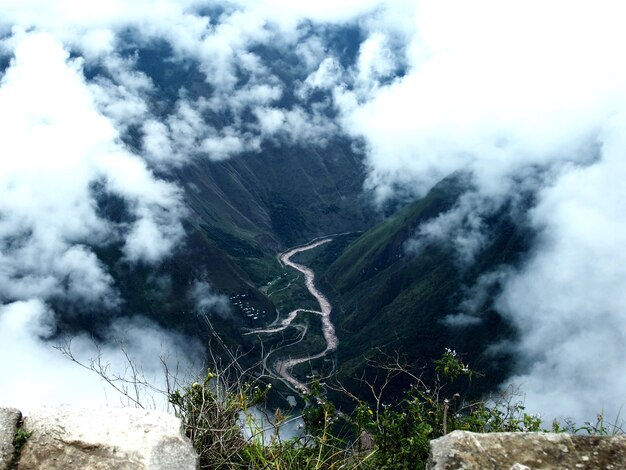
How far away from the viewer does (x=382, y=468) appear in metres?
12.3

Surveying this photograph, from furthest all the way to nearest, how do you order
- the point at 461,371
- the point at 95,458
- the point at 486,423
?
1. the point at 461,371
2. the point at 486,423
3. the point at 95,458

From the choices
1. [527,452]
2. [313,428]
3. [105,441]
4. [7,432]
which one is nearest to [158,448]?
[105,441]

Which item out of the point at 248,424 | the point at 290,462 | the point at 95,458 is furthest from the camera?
the point at 248,424

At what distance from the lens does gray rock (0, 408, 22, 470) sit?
9727mm

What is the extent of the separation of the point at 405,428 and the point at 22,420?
9.17 m

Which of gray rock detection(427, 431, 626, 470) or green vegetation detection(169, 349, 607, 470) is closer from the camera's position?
gray rock detection(427, 431, 626, 470)

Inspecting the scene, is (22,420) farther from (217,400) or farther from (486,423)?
(486,423)

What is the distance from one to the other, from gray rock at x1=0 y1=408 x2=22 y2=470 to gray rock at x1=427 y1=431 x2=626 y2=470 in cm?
785

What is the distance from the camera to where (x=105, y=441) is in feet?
32.9

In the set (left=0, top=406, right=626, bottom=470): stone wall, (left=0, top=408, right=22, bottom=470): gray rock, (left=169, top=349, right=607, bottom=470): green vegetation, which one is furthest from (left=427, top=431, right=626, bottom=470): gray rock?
(left=0, top=408, right=22, bottom=470): gray rock

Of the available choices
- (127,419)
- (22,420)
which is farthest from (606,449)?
(22,420)

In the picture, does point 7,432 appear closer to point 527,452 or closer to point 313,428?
point 313,428

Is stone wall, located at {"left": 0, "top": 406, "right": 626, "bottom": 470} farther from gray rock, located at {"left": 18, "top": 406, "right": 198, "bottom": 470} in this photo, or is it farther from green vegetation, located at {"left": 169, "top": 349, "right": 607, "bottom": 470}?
green vegetation, located at {"left": 169, "top": 349, "right": 607, "bottom": 470}

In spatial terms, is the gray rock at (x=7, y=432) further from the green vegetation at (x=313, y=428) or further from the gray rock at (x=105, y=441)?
the green vegetation at (x=313, y=428)
